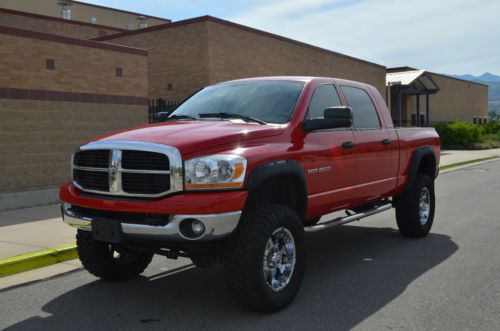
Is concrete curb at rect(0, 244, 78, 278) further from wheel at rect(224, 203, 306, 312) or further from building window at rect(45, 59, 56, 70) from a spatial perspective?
building window at rect(45, 59, 56, 70)

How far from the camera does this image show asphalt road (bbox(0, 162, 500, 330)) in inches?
179

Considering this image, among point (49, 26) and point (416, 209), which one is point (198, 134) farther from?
point (49, 26)

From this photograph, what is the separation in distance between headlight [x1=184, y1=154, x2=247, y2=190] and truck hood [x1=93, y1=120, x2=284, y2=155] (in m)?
0.13

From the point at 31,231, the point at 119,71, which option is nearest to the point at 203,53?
the point at 119,71

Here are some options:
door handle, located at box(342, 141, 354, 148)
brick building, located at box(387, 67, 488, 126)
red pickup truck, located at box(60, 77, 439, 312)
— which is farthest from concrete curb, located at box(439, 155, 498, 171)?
red pickup truck, located at box(60, 77, 439, 312)

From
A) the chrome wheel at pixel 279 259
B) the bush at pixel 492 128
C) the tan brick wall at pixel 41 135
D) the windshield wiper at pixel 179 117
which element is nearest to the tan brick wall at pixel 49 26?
the tan brick wall at pixel 41 135

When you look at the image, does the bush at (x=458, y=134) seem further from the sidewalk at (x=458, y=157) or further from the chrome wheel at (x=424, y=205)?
the chrome wheel at (x=424, y=205)

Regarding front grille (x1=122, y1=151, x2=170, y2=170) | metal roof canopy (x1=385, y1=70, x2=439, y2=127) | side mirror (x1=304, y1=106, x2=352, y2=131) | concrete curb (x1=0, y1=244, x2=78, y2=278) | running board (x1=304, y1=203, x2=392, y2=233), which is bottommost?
concrete curb (x1=0, y1=244, x2=78, y2=278)

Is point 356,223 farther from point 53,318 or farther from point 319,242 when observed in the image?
point 53,318

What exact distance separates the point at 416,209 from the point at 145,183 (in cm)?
434

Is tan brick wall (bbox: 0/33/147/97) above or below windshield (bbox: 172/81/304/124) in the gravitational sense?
above

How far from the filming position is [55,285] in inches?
228

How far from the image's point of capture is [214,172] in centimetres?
442

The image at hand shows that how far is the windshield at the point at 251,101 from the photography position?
218 inches
